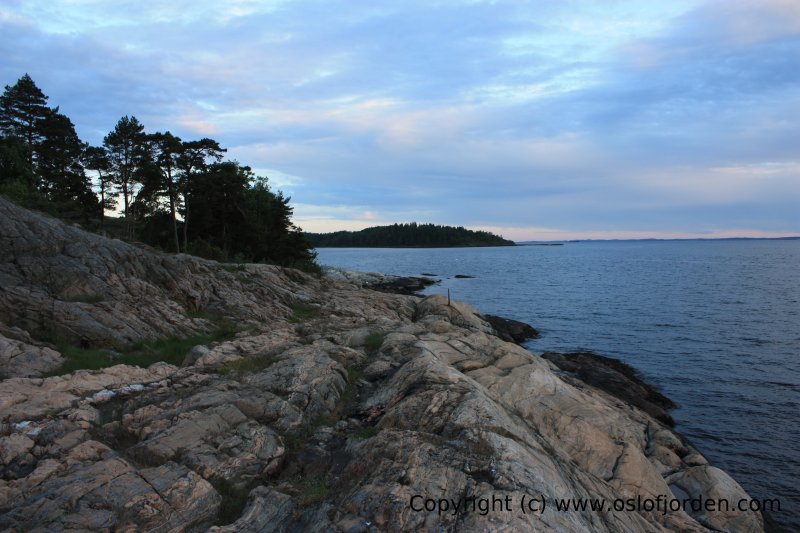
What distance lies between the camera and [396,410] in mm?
10172

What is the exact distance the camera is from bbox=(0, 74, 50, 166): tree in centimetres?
4175

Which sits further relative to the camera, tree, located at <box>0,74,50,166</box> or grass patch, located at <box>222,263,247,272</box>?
tree, located at <box>0,74,50,166</box>

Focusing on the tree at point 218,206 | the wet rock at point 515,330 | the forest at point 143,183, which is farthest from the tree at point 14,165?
the wet rock at point 515,330

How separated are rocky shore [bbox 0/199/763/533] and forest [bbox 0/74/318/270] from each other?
21849mm

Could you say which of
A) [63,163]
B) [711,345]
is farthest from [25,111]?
[711,345]

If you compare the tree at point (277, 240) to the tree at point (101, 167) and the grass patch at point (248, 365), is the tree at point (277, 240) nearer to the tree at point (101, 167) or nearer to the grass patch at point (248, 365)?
the tree at point (101, 167)

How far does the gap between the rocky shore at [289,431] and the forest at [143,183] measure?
21.8 meters

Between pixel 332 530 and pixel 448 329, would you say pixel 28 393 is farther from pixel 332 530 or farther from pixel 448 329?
pixel 448 329

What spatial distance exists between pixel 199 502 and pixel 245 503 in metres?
0.81

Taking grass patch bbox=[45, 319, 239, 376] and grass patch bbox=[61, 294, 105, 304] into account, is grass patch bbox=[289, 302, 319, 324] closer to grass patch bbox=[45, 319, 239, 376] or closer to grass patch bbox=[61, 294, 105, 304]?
grass patch bbox=[45, 319, 239, 376]

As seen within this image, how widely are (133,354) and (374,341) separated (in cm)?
905

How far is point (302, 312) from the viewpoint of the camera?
2681cm

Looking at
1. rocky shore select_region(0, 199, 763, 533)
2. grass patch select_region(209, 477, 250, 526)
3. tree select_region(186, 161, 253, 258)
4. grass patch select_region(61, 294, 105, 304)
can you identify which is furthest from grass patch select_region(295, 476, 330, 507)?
tree select_region(186, 161, 253, 258)

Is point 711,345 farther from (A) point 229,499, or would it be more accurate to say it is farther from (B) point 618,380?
(A) point 229,499
